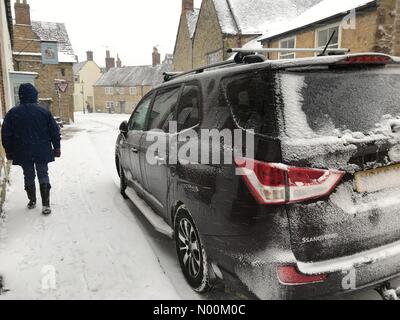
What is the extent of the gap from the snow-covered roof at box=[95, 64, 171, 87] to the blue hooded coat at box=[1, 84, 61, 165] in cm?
5157

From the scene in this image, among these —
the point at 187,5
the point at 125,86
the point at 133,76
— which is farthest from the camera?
the point at 133,76

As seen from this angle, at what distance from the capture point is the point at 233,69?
8.45 feet

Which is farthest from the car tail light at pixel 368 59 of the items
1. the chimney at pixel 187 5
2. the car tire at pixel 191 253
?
the chimney at pixel 187 5

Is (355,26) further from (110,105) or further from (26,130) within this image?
(110,105)

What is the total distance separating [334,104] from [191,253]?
Answer: 175 centimetres

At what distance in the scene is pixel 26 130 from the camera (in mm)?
4879

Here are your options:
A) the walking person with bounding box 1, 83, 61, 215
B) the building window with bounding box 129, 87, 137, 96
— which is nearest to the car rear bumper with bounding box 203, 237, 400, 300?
the walking person with bounding box 1, 83, 61, 215

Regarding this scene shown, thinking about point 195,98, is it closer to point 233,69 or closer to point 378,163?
point 233,69

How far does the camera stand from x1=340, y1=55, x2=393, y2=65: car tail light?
7.32 feet

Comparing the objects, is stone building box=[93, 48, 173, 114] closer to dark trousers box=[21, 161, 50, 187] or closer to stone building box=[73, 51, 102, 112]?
stone building box=[73, 51, 102, 112]

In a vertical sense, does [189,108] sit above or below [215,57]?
below

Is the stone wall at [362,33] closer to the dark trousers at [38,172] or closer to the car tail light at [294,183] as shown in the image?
the dark trousers at [38,172]

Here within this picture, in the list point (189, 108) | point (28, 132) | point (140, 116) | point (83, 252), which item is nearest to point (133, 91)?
point (28, 132)
